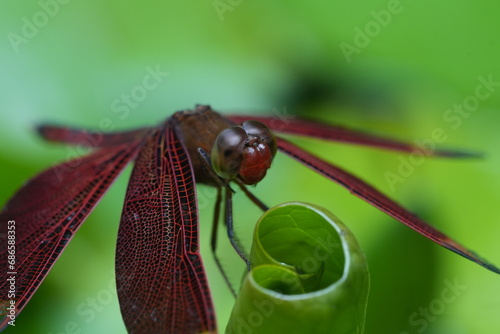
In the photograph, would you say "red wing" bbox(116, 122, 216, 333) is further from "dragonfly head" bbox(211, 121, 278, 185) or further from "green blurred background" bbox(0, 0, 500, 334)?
"green blurred background" bbox(0, 0, 500, 334)

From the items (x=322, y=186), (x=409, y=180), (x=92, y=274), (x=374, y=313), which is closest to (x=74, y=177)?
(x=92, y=274)

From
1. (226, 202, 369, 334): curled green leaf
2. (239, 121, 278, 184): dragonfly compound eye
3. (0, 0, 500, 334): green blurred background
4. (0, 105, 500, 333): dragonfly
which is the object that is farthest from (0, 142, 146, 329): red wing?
(226, 202, 369, 334): curled green leaf

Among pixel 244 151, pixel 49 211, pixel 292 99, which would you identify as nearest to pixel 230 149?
pixel 244 151

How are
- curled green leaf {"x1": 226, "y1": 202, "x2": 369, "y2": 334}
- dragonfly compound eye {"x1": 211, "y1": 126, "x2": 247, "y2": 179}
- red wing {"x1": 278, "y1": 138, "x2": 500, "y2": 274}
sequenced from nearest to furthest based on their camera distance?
curled green leaf {"x1": 226, "y1": 202, "x2": 369, "y2": 334} → red wing {"x1": 278, "y1": 138, "x2": 500, "y2": 274} → dragonfly compound eye {"x1": 211, "y1": 126, "x2": 247, "y2": 179}

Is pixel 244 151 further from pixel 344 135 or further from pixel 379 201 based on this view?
pixel 344 135

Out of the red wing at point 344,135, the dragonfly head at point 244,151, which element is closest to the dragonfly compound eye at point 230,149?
the dragonfly head at point 244,151

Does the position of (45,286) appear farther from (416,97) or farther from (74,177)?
(416,97)

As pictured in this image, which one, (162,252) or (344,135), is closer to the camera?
(162,252)
